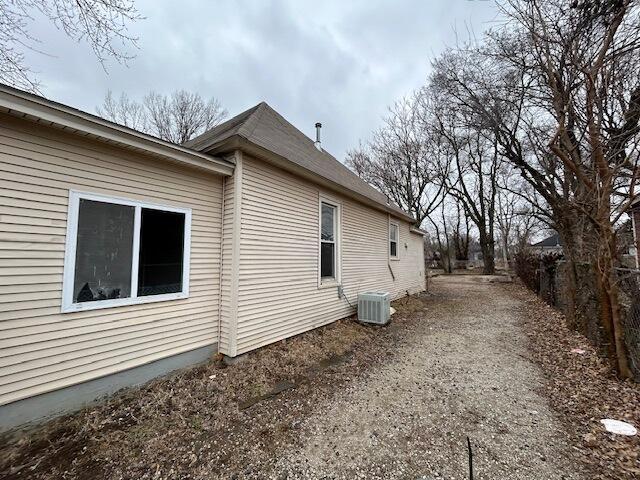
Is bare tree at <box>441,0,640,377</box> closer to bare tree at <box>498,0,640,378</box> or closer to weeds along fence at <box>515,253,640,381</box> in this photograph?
bare tree at <box>498,0,640,378</box>

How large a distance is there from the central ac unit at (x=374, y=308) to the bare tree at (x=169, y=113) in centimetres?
1854

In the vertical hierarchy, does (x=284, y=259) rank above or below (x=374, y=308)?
above

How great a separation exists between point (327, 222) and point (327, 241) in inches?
19.4

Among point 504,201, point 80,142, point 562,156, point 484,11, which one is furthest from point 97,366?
point 504,201

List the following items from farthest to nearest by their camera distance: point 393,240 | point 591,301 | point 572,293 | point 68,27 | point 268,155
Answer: point 393,240 → point 572,293 → point 591,301 → point 268,155 → point 68,27

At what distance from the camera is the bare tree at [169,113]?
1753cm

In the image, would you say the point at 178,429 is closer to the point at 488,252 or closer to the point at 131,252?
the point at 131,252

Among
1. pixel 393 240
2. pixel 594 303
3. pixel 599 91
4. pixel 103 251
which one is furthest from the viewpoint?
pixel 393 240

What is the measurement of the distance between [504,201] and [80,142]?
1317 inches

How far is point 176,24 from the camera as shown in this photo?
5691 millimetres

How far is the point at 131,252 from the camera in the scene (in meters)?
3.49

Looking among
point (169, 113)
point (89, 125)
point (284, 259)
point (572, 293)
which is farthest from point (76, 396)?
point (169, 113)

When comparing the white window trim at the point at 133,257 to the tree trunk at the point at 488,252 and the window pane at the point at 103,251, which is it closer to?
the window pane at the point at 103,251

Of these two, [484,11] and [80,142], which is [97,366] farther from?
Result: [484,11]
